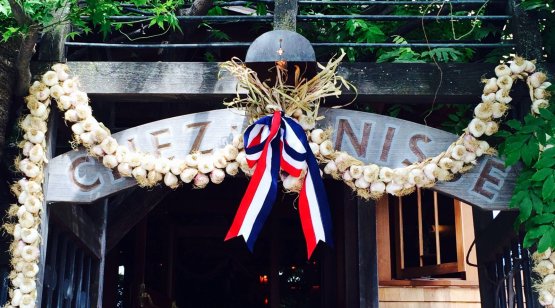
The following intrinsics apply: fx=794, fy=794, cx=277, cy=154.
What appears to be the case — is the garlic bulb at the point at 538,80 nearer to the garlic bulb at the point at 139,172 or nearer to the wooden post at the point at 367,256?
the garlic bulb at the point at 139,172

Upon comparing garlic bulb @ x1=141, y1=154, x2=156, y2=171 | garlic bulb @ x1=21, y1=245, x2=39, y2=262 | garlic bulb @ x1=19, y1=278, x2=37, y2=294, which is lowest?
garlic bulb @ x1=19, y1=278, x2=37, y2=294

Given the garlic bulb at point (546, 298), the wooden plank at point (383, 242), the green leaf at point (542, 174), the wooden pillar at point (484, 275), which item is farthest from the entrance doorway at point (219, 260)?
the green leaf at point (542, 174)

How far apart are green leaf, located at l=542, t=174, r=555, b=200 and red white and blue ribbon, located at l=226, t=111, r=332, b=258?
48.1 inches

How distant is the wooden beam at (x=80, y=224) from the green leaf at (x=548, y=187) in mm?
2929

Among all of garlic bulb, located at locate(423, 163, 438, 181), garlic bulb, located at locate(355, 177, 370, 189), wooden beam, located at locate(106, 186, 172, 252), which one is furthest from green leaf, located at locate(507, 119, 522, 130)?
wooden beam, located at locate(106, 186, 172, 252)

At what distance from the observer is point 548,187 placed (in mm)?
4449

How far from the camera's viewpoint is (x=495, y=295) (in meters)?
5.85

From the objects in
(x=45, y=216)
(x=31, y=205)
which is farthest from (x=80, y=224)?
(x=31, y=205)

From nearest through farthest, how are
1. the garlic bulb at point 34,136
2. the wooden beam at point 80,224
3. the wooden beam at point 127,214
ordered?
the garlic bulb at point 34,136 → the wooden beam at point 80,224 → the wooden beam at point 127,214

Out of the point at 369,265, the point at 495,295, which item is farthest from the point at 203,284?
the point at 495,295

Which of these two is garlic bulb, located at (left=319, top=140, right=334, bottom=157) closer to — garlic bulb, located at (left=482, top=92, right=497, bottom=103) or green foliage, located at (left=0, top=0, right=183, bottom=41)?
garlic bulb, located at (left=482, top=92, right=497, bottom=103)

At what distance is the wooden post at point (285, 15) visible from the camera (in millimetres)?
5008

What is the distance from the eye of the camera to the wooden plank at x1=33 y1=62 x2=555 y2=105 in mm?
4938

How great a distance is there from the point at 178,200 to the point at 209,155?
5.30 metres
